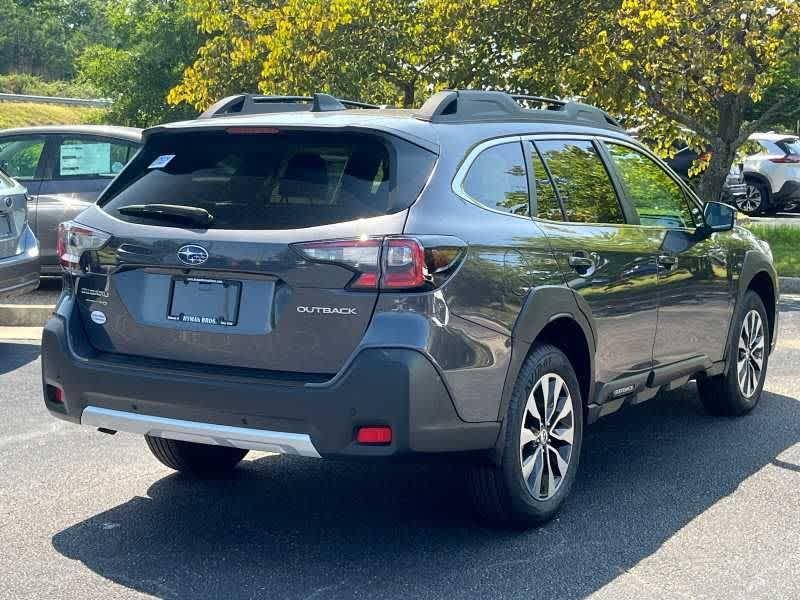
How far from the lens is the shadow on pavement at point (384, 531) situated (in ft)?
14.5

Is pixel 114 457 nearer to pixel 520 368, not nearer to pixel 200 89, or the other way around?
pixel 520 368

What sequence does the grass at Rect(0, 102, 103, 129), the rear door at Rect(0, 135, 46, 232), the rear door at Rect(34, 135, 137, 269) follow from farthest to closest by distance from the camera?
the grass at Rect(0, 102, 103, 129) → the rear door at Rect(0, 135, 46, 232) → the rear door at Rect(34, 135, 137, 269)

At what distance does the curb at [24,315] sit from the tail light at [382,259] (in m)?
6.50

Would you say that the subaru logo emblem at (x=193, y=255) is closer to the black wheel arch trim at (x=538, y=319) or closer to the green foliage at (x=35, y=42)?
the black wheel arch trim at (x=538, y=319)

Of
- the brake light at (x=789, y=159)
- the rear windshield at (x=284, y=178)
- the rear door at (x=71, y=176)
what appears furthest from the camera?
the brake light at (x=789, y=159)

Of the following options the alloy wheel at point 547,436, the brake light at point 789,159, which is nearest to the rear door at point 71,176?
the alloy wheel at point 547,436

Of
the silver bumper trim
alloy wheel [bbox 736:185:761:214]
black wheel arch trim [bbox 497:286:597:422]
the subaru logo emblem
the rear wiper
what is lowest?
alloy wheel [bbox 736:185:761:214]

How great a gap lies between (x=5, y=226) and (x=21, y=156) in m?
3.11

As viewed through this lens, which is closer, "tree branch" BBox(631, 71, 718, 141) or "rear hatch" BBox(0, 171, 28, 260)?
"rear hatch" BBox(0, 171, 28, 260)

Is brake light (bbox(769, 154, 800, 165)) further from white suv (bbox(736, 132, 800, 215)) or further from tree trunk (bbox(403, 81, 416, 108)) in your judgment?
tree trunk (bbox(403, 81, 416, 108))

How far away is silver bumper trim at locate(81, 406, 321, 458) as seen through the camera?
4.36 metres

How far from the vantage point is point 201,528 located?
502cm

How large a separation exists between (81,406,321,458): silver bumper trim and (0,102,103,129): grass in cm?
4014

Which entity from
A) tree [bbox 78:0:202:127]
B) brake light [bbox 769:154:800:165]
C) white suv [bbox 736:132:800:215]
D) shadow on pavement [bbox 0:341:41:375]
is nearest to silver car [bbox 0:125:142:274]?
shadow on pavement [bbox 0:341:41:375]
